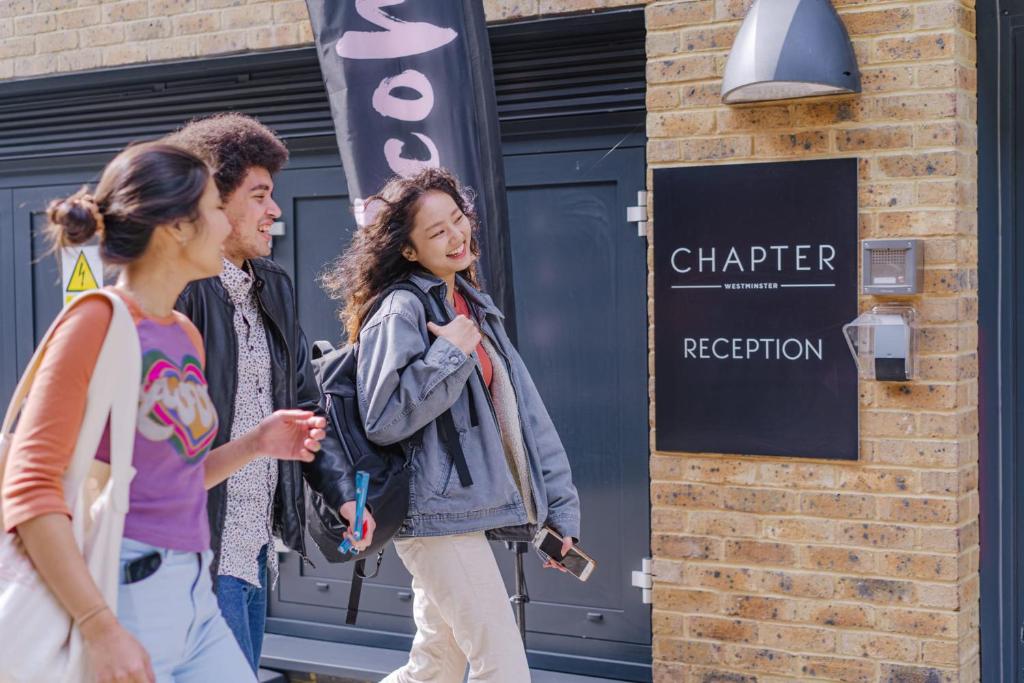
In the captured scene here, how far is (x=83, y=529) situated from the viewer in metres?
2.07

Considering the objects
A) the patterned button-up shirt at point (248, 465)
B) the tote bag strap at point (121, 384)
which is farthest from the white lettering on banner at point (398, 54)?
the tote bag strap at point (121, 384)

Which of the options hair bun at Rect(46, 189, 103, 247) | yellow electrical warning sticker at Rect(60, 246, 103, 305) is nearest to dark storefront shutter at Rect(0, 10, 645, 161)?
yellow electrical warning sticker at Rect(60, 246, 103, 305)

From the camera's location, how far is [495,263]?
3.89m

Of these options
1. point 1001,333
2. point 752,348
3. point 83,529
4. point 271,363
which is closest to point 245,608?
point 271,363

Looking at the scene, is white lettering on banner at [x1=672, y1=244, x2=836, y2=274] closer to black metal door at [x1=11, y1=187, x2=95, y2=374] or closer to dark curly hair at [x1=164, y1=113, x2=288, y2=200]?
dark curly hair at [x1=164, y1=113, x2=288, y2=200]

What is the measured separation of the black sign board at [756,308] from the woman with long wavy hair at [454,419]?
886mm

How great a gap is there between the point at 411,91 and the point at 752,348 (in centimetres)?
145

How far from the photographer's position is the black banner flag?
370 centimetres

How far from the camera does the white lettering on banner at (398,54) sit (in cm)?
370

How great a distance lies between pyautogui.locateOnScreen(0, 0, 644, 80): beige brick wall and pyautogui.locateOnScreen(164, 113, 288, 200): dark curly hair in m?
2.02

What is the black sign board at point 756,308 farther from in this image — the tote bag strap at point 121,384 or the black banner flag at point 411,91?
the tote bag strap at point 121,384

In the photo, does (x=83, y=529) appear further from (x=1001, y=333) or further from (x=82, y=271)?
(x=82, y=271)

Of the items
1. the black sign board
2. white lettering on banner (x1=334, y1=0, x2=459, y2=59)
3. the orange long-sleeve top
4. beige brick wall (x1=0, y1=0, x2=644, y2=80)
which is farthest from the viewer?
beige brick wall (x1=0, y1=0, x2=644, y2=80)

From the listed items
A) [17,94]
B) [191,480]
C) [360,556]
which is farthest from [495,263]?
[17,94]
